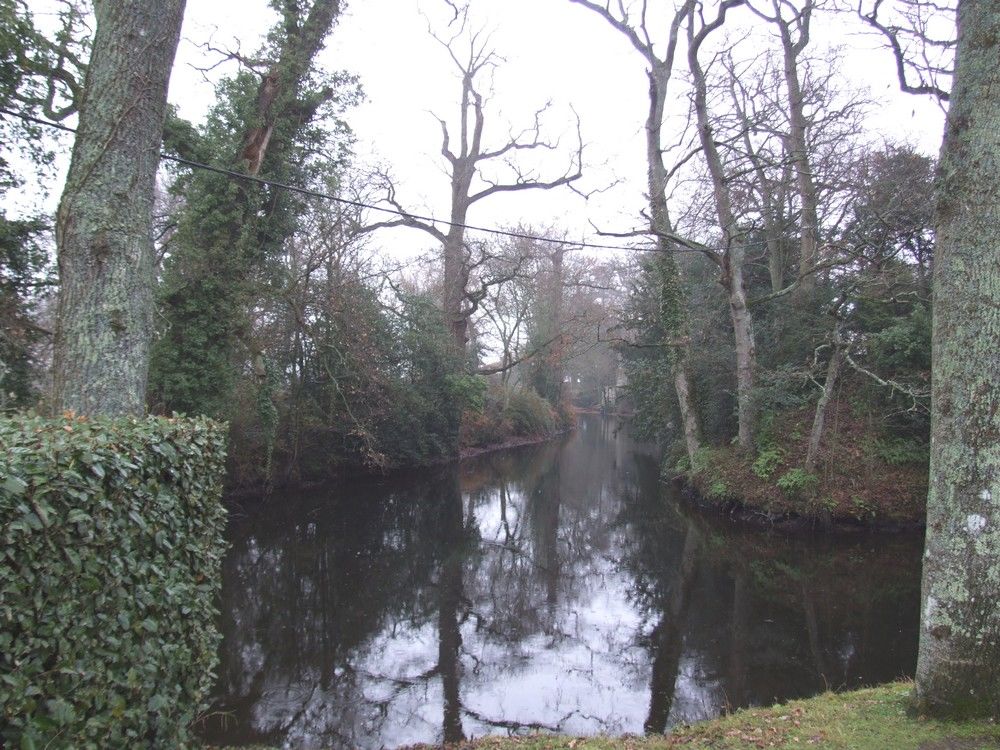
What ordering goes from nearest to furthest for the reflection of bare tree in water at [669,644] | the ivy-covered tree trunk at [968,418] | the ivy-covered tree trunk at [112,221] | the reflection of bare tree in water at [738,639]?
the ivy-covered tree trunk at [968,418], the ivy-covered tree trunk at [112,221], the reflection of bare tree in water at [669,644], the reflection of bare tree in water at [738,639]

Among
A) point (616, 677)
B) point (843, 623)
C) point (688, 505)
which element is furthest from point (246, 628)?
point (688, 505)

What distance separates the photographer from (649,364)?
21.1 metres

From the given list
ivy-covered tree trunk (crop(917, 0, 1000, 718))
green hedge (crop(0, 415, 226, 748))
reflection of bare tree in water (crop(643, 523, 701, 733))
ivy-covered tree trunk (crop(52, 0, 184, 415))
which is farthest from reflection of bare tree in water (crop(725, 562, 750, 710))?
ivy-covered tree trunk (crop(52, 0, 184, 415))

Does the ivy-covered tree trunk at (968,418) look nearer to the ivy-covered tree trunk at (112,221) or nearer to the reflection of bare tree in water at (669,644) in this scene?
the reflection of bare tree in water at (669,644)

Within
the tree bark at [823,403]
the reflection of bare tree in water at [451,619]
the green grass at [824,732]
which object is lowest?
the reflection of bare tree in water at [451,619]

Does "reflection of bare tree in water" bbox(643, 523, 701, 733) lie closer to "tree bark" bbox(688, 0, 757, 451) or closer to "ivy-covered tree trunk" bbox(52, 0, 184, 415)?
"tree bark" bbox(688, 0, 757, 451)

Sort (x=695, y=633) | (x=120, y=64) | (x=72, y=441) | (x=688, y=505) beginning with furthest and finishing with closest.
A: (x=688, y=505), (x=695, y=633), (x=120, y=64), (x=72, y=441)

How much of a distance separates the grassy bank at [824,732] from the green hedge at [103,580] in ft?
7.80

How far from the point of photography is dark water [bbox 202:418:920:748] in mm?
6168

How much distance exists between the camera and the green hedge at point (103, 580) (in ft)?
7.39

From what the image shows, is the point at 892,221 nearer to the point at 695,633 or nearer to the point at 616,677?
the point at 695,633

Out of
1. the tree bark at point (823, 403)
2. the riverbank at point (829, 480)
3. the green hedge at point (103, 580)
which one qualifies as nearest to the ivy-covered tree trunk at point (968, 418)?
the green hedge at point (103, 580)

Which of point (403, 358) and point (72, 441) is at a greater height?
point (403, 358)

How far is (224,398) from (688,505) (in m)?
11.3
